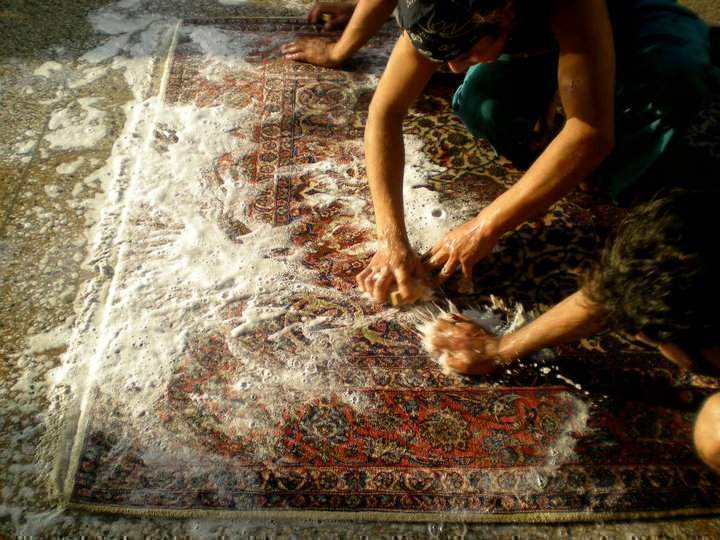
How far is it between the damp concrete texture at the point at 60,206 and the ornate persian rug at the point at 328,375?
0.04 metres

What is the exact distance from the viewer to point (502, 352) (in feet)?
4.38

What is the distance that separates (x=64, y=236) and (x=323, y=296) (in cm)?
75

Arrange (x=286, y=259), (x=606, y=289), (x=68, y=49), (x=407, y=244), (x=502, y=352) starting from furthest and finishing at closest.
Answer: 1. (x=68, y=49)
2. (x=286, y=259)
3. (x=407, y=244)
4. (x=502, y=352)
5. (x=606, y=289)

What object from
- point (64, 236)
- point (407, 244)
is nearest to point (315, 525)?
point (407, 244)

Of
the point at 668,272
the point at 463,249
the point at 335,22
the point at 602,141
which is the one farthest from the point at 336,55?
the point at 668,272

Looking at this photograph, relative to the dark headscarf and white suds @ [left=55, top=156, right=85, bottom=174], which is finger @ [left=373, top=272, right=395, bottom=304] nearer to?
the dark headscarf

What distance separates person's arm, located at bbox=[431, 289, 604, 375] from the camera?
1.20 meters

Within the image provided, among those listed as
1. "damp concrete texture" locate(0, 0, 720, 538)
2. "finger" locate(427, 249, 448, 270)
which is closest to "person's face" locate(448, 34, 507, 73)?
"finger" locate(427, 249, 448, 270)

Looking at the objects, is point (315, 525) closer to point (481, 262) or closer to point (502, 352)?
point (502, 352)

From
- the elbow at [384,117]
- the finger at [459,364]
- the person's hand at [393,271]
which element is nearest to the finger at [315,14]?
the elbow at [384,117]

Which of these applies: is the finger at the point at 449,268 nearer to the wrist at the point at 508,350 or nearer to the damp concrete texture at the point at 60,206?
the wrist at the point at 508,350

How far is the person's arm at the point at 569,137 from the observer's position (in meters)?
1.18

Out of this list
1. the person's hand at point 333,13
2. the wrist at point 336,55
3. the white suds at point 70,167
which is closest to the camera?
the white suds at point 70,167

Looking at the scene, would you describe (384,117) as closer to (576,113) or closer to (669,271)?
(576,113)
